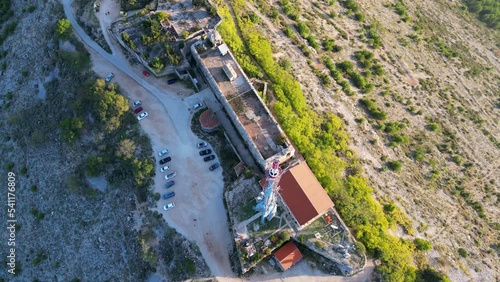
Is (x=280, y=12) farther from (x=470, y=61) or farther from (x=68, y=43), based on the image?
(x=470, y=61)

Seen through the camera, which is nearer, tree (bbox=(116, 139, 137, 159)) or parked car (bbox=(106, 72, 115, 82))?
tree (bbox=(116, 139, 137, 159))

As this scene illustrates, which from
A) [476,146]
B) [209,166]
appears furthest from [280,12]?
[476,146]

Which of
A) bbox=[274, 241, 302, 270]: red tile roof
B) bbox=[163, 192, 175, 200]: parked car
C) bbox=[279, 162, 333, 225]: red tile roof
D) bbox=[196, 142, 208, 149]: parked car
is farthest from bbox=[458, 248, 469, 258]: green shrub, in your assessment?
bbox=[163, 192, 175, 200]: parked car

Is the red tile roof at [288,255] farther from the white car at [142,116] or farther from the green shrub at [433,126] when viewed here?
the green shrub at [433,126]

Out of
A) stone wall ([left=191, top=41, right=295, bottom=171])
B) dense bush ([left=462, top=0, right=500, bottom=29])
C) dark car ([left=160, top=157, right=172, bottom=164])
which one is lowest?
dark car ([left=160, top=157, right=172, bottom=164])

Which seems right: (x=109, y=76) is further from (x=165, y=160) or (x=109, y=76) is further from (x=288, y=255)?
(x=288, y=255)

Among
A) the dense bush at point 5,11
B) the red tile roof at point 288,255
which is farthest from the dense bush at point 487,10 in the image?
the dense bush at point 5,11

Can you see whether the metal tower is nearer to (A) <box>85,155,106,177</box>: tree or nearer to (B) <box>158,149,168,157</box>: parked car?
(B) <box>158,149,168,157</box>: parked car
